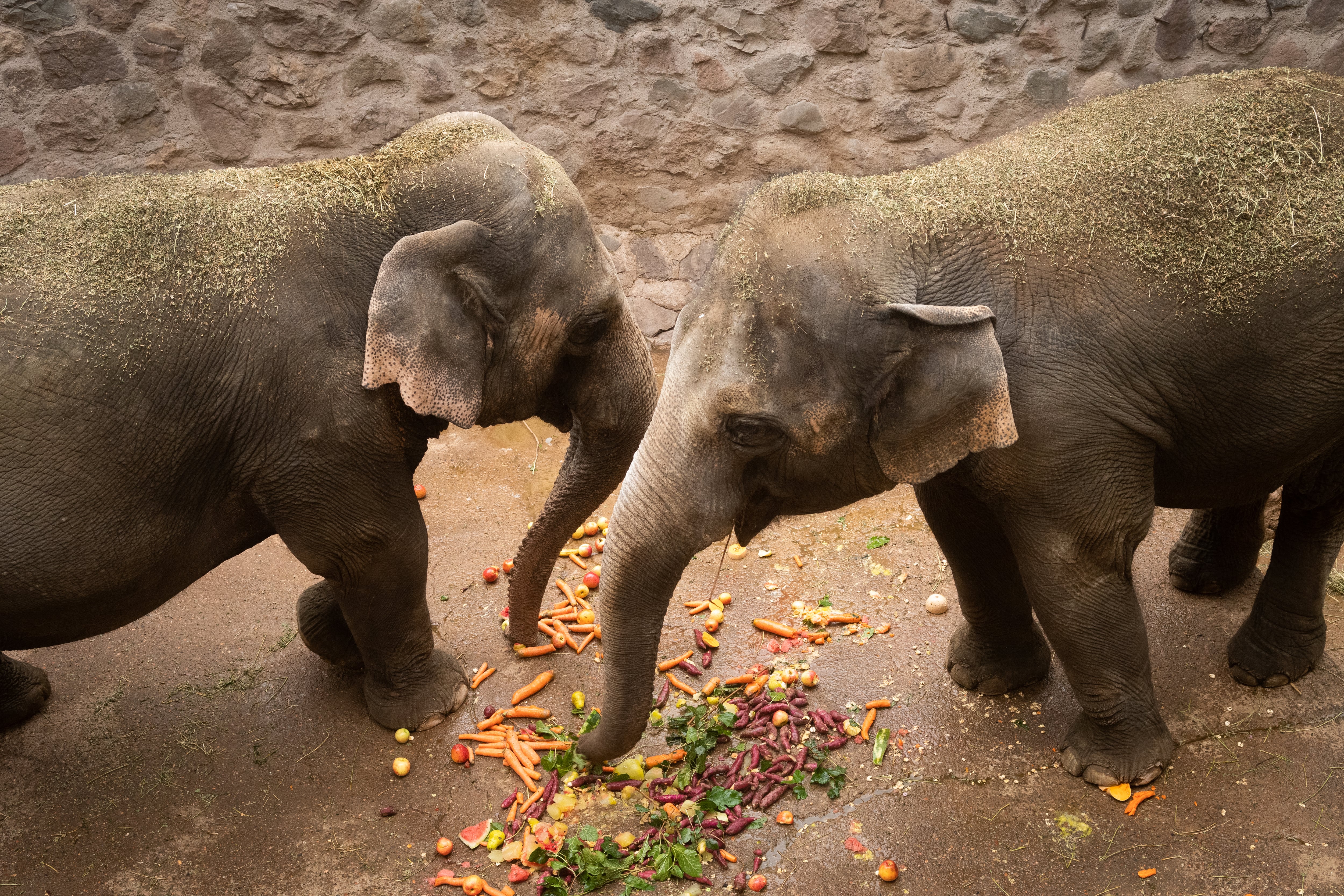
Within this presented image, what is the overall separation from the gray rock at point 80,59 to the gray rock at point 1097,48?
522 cm

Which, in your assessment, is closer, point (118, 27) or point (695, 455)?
point (695, 455)

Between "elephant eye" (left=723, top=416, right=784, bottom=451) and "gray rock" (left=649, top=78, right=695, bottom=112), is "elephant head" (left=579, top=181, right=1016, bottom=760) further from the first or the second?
"gray rock" (left=649, top=78, right=695, bottom=112)

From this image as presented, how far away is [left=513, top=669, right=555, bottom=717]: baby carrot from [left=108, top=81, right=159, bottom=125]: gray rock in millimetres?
3999

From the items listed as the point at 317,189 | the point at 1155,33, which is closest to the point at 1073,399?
the point at 317,189

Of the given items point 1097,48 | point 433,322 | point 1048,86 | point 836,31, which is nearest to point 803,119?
point 836,31

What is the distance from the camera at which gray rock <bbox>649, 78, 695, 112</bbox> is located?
634 centimetres

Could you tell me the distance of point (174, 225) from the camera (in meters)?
3.37

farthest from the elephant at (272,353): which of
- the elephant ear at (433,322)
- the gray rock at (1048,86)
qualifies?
the gray rock at (1048,86)

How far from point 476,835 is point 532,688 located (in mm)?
762

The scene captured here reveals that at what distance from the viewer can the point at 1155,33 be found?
19.5 ft

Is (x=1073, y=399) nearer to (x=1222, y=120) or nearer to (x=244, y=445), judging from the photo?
(x=1222, y=120)

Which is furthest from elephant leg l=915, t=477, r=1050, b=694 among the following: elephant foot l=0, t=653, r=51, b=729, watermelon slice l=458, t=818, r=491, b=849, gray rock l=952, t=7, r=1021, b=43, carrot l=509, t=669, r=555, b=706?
elephant foot l=0, t=653, r=51, b=729

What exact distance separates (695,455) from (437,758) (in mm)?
1774

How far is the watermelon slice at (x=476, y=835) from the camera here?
3.57 meters
